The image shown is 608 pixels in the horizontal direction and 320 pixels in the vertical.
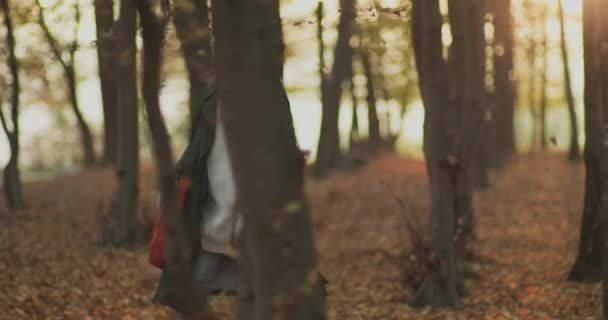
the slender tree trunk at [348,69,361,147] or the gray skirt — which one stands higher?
the gray skirt

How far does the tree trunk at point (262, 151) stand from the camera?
13.5 ft

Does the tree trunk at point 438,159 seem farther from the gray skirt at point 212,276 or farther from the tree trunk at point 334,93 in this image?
the tree trunk at point 334,93

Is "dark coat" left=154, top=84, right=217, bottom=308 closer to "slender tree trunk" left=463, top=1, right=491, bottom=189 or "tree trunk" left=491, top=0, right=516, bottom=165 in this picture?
"slender tree trunk" left=463, top=1, right=491, bottom=189

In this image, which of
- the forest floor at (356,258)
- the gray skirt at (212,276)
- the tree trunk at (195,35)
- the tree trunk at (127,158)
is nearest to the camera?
the gray skirt at (212,276)

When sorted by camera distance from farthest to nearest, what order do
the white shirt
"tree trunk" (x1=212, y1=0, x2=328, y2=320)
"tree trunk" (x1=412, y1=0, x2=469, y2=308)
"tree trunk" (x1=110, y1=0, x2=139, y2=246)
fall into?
"tree trunk" (x1=110, y1=0, x2=139, y2=246), "tree trunk" (x1=412, y1=0, x2=469, y2=308), the white shirt, "tree trunk" (x1=212, y1=0, x2=328, y2=320)

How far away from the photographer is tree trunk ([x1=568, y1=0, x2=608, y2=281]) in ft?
27.8

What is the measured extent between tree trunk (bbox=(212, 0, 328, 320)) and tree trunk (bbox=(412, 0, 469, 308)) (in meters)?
3.65

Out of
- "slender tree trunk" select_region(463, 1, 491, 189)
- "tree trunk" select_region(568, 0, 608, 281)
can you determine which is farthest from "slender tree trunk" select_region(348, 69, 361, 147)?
"tree trunk" select_region(568, 0, 608, 281)

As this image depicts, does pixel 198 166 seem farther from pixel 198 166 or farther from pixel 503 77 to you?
pixel 503 77

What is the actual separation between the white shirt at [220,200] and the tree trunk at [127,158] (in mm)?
6331

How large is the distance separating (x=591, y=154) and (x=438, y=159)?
1.64 metres

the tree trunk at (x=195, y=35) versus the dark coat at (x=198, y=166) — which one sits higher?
the tree trunk at (x=195, y=35)

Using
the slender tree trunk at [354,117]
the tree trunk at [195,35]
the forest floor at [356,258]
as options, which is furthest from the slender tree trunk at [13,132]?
the slender tree trunk at [354,117]

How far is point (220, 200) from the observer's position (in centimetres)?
550
